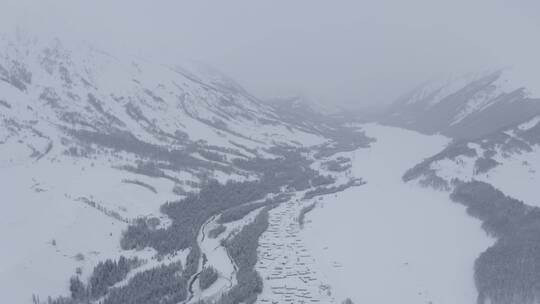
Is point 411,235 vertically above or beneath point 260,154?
beneath

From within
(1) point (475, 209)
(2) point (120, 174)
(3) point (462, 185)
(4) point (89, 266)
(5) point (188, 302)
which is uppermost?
(2) point (120, 174)

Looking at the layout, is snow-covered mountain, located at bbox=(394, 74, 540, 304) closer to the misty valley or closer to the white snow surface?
the misty valley

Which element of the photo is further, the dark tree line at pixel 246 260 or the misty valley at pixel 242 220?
the misty valley at pixel 242 220

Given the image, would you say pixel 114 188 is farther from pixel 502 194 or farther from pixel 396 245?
pixel 502 194

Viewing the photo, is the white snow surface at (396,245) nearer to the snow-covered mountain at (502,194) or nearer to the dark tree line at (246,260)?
the snow-covered mountain at (502,194)

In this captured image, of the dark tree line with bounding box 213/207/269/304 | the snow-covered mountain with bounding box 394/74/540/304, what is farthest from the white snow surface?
the dark tree line with bounding box 213/207/269/304

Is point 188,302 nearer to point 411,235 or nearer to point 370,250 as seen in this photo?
point 370,250

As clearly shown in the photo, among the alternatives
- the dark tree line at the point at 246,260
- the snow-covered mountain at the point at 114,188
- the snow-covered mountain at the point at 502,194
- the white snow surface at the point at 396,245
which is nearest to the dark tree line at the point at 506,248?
the snow-covered mountain at the point at 502,194

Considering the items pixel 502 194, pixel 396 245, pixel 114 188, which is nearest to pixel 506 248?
pixel 396 245

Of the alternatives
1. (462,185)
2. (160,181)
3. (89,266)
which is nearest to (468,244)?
(462,185)
